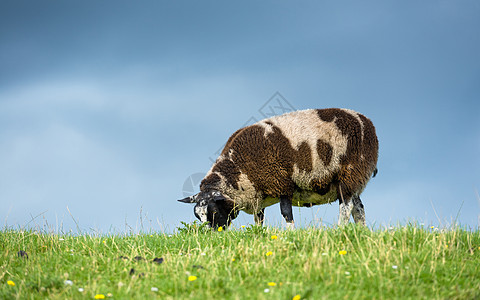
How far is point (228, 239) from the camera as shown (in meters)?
8.49

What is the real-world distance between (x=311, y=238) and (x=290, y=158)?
440cm

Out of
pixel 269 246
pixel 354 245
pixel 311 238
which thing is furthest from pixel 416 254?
pixel 269 246

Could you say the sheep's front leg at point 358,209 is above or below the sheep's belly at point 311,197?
below

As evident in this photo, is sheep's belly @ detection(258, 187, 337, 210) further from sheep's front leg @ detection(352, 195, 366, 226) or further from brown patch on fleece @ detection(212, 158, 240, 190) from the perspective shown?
brown patch on fleece @ detection(212, 158, 240, 190)

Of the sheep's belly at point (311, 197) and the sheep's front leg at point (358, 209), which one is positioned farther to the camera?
the sheep's front leg at point (358, 209)

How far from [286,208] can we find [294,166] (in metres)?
1.13

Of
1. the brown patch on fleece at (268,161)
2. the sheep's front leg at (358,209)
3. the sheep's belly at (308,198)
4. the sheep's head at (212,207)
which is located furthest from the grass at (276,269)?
the sheep's front leg at (358,209)

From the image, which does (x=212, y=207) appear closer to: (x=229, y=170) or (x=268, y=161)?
(x=229, y=170)

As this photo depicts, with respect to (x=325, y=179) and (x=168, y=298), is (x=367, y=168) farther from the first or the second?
(x=168, y=298)

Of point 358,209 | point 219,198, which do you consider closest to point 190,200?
point 219,198

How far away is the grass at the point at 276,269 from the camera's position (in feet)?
18.2

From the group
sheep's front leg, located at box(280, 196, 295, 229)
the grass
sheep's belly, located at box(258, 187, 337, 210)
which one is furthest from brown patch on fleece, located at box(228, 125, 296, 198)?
the grass

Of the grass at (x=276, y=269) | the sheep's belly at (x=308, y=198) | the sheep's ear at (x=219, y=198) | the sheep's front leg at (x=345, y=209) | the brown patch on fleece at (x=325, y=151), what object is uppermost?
the brown patch on fleece at (x=325, y=151)

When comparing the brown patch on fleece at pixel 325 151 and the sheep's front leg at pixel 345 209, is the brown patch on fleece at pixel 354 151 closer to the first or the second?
the sheep's front leg at pixel 345 209
